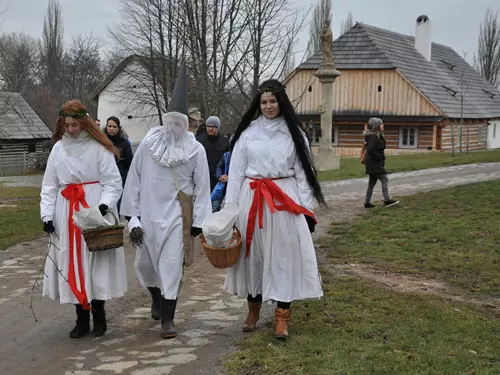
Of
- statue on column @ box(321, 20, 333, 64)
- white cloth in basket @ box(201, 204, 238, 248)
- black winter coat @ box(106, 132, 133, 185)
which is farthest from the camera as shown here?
statue on column @ box(321, 20, 333, 64)

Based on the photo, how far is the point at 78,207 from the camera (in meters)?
A: 5.34

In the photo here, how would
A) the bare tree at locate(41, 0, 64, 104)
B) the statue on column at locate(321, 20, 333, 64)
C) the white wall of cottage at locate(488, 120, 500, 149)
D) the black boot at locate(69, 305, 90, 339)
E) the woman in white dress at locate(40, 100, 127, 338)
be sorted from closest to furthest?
the woman in white dress at locate(40, 100, 127, 338) → the black boot at locate(69, 305, 90, 339) → the statue on column at locate(321, 20, 333, 64) → the white wall of cottage at locate(488, 120, 500, 149) → the bare tree at locate(41, 0, 64, 104)

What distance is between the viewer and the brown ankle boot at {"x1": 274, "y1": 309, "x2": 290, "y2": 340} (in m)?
5.08

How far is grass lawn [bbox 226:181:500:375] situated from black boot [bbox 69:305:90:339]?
1361mm

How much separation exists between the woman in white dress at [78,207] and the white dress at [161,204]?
17 centimetres

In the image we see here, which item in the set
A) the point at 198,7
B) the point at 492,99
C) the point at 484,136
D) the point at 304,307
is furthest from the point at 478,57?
the point at 304,307

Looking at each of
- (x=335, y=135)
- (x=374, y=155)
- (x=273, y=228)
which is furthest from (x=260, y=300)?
(x=335, y=135)

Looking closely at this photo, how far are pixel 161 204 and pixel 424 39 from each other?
37786mm

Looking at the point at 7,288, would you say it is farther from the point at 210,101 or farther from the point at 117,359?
the point at 210,101

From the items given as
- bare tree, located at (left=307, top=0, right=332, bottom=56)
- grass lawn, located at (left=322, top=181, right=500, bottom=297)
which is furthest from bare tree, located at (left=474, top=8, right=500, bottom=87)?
grass lawn, located at (left=322, top=181, right=500, bottom=297)

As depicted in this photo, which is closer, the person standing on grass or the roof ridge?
the person standing on grass

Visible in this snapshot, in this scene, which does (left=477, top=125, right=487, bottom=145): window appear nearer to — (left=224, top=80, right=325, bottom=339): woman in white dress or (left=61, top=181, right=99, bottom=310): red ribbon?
(left=224, top=80, right=325, bottom=339): woman in white dress

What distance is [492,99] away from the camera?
141 feet

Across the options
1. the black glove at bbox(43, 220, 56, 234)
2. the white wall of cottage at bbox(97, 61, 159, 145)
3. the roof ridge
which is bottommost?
the black glove at bbox(43, 220, 56, 234)
